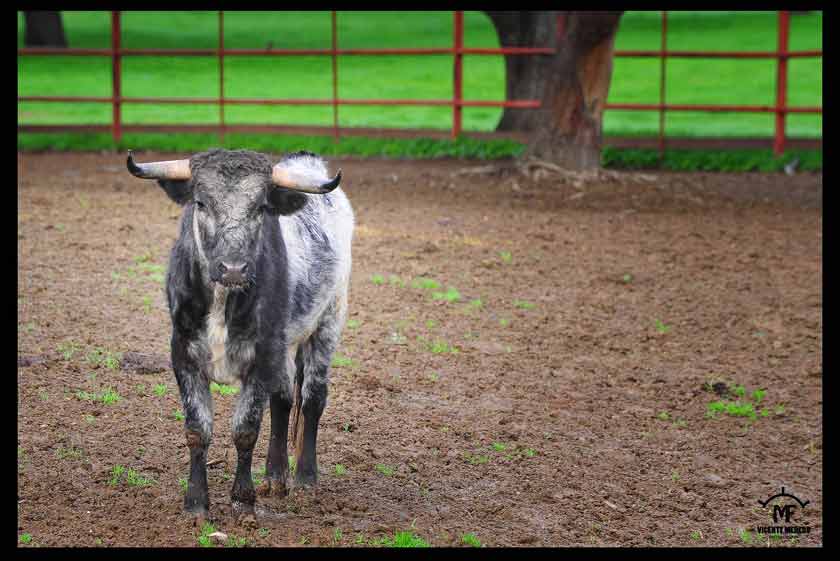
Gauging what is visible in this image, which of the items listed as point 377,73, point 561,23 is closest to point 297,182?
point 561,23

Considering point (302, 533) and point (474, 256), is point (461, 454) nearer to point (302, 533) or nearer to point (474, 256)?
point (302, 533)

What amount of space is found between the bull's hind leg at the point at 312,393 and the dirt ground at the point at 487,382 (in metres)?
0.16

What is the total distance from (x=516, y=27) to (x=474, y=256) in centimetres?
938

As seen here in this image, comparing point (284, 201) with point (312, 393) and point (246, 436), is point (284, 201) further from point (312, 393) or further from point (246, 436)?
point (312, 393)

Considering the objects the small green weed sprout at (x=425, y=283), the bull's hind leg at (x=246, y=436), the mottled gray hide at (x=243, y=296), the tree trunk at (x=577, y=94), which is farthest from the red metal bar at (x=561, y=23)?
the bull's hind leg at (x=246, y=436)

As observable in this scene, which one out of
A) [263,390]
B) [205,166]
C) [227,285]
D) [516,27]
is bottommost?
[263,390]

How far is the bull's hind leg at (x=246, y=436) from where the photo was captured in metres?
5.93

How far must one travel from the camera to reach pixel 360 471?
22.5 ft

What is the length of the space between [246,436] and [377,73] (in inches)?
1119

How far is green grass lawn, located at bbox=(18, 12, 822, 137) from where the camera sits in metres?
26.3

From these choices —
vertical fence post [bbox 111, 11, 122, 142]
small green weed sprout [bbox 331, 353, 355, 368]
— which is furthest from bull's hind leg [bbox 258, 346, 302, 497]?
vertical fence post [bbox 111, 11, 122, 142]

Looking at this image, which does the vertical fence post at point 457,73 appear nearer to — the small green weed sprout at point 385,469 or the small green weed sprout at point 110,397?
the small green weed sprout at point 110,397
